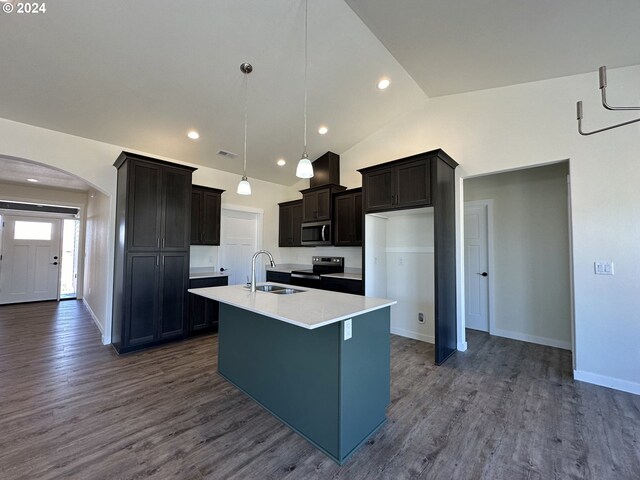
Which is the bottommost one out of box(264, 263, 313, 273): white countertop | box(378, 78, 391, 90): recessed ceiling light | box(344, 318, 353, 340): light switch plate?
box(344, 318, 353, 340): light switch plate

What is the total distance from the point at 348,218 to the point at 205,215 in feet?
8.05

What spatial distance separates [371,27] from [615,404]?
4.16 metres

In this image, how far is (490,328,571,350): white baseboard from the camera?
3.70 m

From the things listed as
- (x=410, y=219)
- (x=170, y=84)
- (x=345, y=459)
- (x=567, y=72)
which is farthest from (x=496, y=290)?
(x=170, y=84)

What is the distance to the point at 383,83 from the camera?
3.50 m

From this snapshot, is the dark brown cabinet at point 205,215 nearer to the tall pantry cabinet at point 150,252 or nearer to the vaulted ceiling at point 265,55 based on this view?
the tall pantry cabinet at point 150,252

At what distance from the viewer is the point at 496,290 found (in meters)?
4.27

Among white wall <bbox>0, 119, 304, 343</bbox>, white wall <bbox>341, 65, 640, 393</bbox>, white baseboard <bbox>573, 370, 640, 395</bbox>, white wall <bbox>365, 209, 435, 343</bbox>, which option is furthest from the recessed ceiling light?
white baseboard <bbox>573, 370, 640, 395</bbox>

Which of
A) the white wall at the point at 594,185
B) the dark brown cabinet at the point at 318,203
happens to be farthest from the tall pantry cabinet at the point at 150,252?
the white wall at the point at 594,185

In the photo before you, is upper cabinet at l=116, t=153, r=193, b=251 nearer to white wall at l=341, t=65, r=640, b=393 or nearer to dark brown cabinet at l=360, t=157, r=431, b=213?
dark brown cabinet at l=360, t=157, r=431, b=213

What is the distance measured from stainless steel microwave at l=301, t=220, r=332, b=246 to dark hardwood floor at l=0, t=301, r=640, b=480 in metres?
2.31

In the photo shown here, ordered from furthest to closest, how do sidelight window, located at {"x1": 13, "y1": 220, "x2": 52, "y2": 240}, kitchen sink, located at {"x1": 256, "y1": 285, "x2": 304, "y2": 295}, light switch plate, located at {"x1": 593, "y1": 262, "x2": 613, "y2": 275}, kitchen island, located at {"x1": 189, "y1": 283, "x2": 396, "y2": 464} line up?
sidelight window, located at {"x1": 13, "y1": 220, "x2": 52, "y2": 240} → kitchen sink, located at {"x1": 256, "y1": 285, "x2": 304, "y2": 295} → light switch plate, located at {"x1": 593, "y1": 262, "x2": 613, "y2": 275} → kitchen island, located at {"x1": 189, "y1": 283, "x2": 396, "y2": 464}

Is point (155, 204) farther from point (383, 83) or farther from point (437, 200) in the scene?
point (437, 200)

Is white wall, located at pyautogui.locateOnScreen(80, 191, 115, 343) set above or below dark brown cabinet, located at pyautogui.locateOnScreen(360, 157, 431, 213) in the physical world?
below
